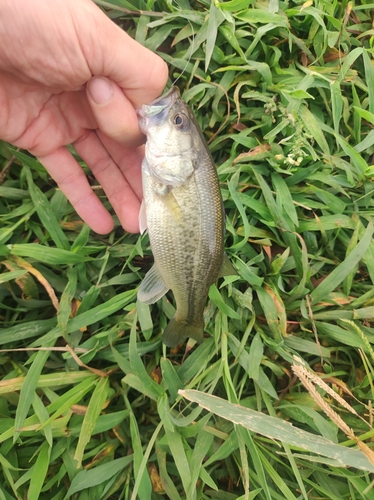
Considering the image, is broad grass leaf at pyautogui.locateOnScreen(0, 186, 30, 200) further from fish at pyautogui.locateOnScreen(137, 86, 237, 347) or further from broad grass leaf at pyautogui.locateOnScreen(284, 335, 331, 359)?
broad grass leaf at pyautogui.locateOnScreen(284, 335, 331, 359)

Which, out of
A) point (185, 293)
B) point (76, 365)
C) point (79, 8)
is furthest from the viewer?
point (76, 365)

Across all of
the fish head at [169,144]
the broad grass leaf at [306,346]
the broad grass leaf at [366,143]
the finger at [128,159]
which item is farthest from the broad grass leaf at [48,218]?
the broad grass leaf at [366,143]

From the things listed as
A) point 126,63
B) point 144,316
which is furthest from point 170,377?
point 126,63

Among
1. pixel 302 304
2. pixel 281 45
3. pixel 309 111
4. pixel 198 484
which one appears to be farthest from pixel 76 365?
pixel 281 45

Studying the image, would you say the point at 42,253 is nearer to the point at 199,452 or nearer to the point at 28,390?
the point at 28,390

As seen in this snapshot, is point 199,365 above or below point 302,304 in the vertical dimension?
below

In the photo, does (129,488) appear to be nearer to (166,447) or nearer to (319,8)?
(166,447)

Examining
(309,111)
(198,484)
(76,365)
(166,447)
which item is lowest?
(198,484)
